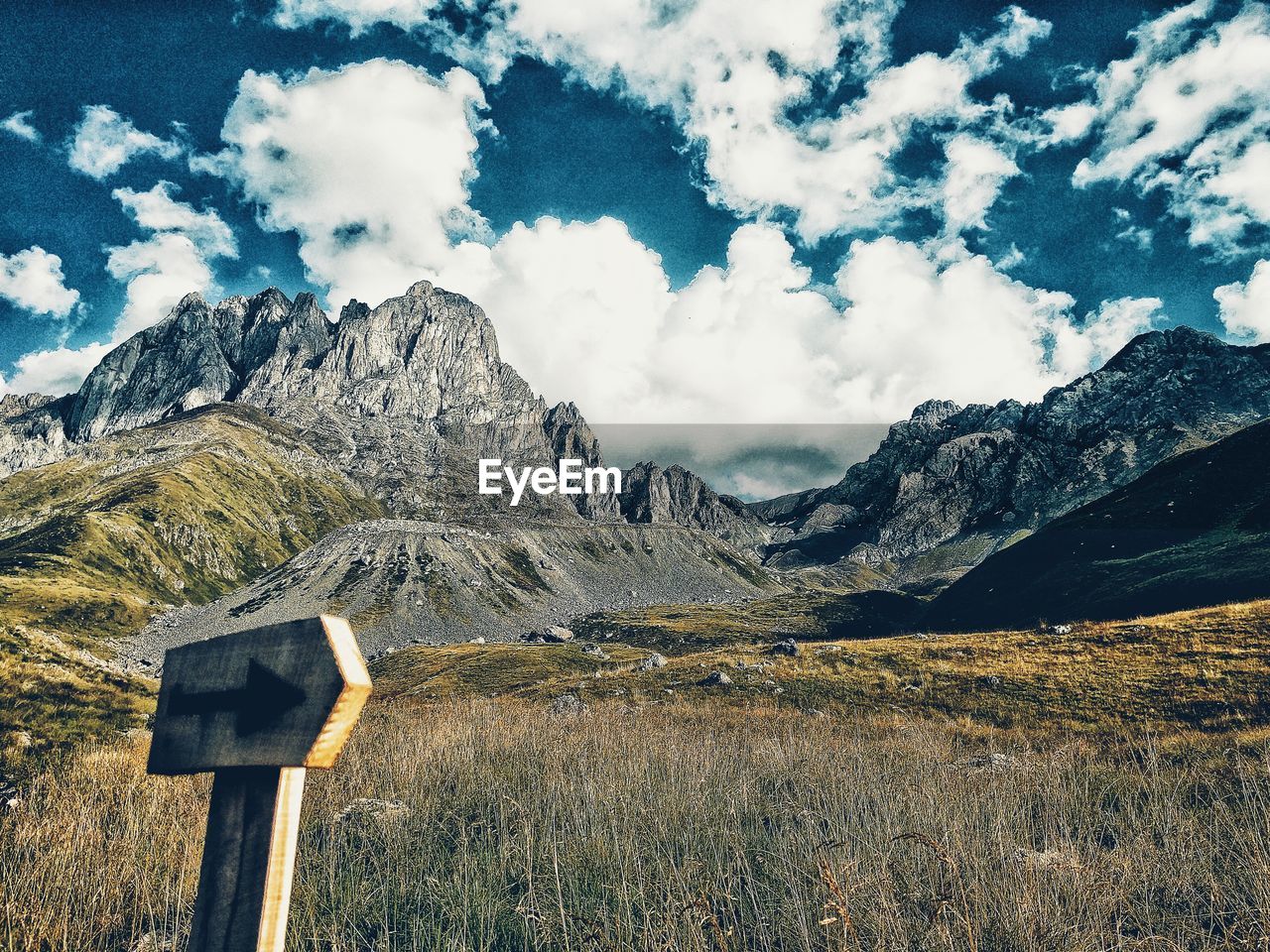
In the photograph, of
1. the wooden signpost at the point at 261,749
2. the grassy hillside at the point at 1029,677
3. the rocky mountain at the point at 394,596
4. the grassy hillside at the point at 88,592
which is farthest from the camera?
the rocky mountain at the point at 394,596

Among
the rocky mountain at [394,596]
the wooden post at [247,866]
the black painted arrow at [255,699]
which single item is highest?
the black painted arrow at [255,699]

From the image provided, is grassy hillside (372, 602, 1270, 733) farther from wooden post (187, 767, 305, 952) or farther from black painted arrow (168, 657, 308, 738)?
black painted arrow (168, 657, 308, 738)

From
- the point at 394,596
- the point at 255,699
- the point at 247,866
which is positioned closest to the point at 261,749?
the point at 255,699

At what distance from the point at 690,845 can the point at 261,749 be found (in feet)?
20.9

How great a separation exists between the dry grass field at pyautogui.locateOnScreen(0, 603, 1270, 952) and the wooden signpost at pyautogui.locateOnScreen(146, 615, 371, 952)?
284 centimetres

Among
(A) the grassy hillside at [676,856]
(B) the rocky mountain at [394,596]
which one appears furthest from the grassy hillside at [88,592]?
(B) the rocky mountain at [394,596]

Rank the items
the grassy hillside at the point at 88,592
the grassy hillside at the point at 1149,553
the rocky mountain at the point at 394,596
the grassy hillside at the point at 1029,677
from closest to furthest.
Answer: the grassy hillside at the point at 88,592, the grassy hillside at the point at 1029,677, the grassy hillside at the point at 1149,553, the rocky mountain at the point at 394,596

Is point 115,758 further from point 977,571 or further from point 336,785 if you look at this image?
point 977,571

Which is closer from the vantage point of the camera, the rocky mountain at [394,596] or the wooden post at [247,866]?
the wooden post at [247,866]

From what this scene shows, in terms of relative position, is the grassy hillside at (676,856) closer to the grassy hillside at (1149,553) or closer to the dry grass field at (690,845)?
the dry grass field at (690,845)

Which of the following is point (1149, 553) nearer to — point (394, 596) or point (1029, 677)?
point (1029, 677)

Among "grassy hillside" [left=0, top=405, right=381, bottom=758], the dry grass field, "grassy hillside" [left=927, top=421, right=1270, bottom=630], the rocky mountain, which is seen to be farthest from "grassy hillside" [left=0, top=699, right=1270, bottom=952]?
the rocky mountain

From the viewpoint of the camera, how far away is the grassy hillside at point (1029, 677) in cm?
2039

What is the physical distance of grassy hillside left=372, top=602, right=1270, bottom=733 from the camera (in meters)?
20.4
